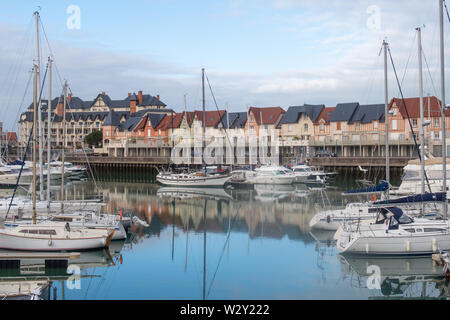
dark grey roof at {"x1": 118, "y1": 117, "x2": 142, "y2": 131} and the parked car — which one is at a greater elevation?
dark grey roof at {"x1": 118, "y1": 117, "x2": 142, "y2": 131}

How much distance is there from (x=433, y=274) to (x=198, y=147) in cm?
6301

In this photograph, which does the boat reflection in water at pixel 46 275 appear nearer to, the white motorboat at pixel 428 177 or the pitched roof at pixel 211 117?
the white motorboat at pixel 428 177

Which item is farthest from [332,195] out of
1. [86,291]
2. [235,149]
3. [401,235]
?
[235,149]

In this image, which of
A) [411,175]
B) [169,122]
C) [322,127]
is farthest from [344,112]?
[411,175]

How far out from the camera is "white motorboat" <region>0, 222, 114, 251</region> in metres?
21.2

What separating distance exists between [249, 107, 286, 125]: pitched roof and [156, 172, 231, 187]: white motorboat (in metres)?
31.8

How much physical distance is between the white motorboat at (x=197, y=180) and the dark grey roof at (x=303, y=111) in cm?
3164

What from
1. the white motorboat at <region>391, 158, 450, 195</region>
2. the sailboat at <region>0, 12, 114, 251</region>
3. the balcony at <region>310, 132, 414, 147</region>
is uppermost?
the balcony at <region>310, 132, 414, 147</region>

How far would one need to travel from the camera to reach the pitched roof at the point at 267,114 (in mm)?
84500

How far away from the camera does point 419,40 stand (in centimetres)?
2884

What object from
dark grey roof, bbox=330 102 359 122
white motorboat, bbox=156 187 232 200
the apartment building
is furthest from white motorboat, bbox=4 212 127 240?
the apartment building

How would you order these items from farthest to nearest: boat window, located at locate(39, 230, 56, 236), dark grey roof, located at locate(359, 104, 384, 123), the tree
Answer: the tree → dark grey roof, located at locate(359, 104, 384, 123) → boat window, located at locate(39, 230, 56, 236)

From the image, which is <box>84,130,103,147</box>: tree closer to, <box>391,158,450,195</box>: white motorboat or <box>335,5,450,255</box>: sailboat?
<box>391,158,450,195</box>: white motorboat

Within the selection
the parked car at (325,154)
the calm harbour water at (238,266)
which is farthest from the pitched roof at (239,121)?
the calm harbour water at (238,266)
